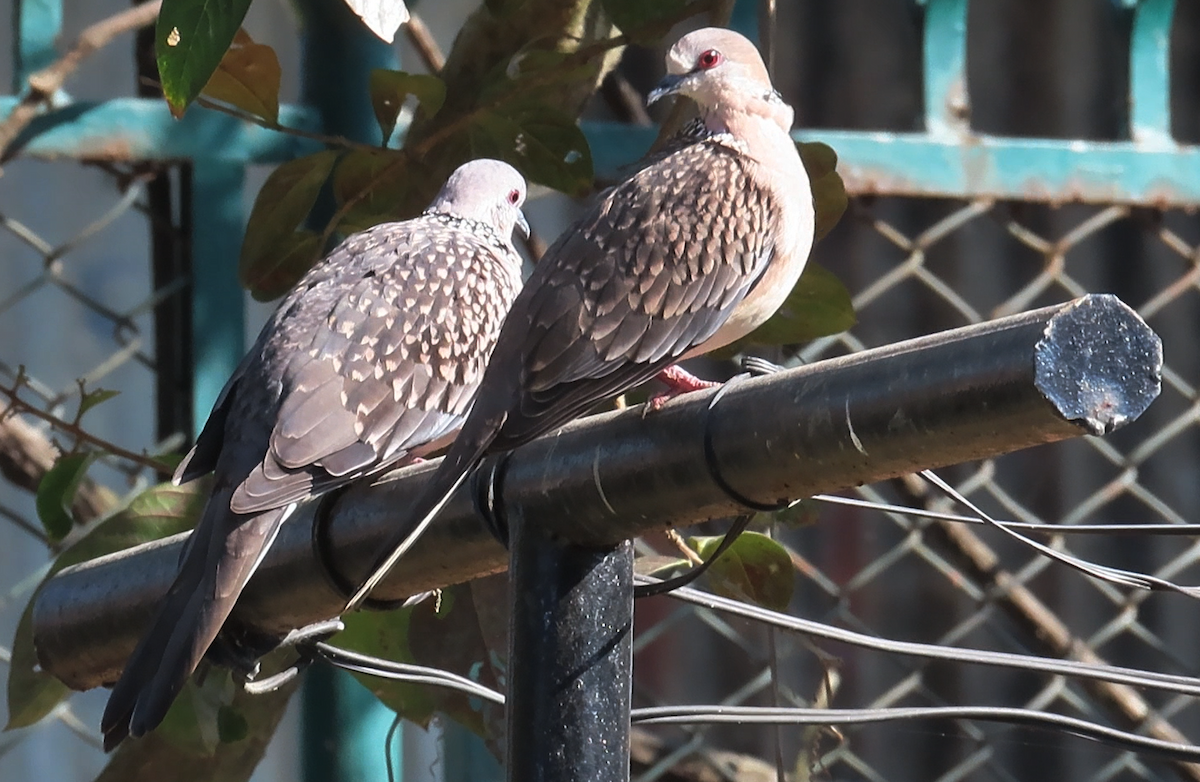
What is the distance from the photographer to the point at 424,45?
7.69ft

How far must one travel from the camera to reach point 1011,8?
9.15ft

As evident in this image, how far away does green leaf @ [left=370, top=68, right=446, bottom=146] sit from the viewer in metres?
2.01

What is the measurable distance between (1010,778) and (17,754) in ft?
4.77

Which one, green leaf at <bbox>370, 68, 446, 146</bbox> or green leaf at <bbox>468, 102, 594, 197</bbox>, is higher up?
green leaf at <bbox>370, 68, 446, 146</bbox>

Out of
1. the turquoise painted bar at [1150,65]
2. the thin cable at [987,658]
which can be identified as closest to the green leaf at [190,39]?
the thin cable at [987,658]

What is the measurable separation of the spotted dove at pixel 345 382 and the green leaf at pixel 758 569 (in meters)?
0.36

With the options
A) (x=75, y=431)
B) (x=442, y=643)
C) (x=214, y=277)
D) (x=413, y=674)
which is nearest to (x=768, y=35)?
(x=214, y=277)

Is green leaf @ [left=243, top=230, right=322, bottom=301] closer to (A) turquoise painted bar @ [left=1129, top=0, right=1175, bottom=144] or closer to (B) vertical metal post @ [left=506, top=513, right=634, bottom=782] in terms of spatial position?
(B) vertical metal post @ [left=506, top=513, right=634, bottom=782]

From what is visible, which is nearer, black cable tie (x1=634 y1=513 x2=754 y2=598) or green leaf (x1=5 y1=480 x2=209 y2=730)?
black cable tie (x1=634 y1=513 x2=754 y2=598)

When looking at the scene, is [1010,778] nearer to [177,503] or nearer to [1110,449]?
[1110,449]

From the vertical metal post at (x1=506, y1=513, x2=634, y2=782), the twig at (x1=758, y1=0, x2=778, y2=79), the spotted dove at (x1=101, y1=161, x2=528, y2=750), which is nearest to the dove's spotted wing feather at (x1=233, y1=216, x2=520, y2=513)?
the spotted dove at (x1=101, y1=161, x2=528, y2=750)

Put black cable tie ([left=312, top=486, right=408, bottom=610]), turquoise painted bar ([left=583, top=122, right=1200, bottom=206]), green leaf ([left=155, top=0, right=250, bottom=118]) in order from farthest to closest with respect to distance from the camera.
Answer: turquoise painted bar ([left=583, top=122, right=1200, bottom=206]) < green leaf ([left=155, top=0, right=250, bottom=118]) < black cable tie ([left=312, top=486, right=408, bottom=610])

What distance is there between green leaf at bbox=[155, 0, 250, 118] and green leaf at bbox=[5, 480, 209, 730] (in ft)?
2.30

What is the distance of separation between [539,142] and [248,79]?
0.37 meters
